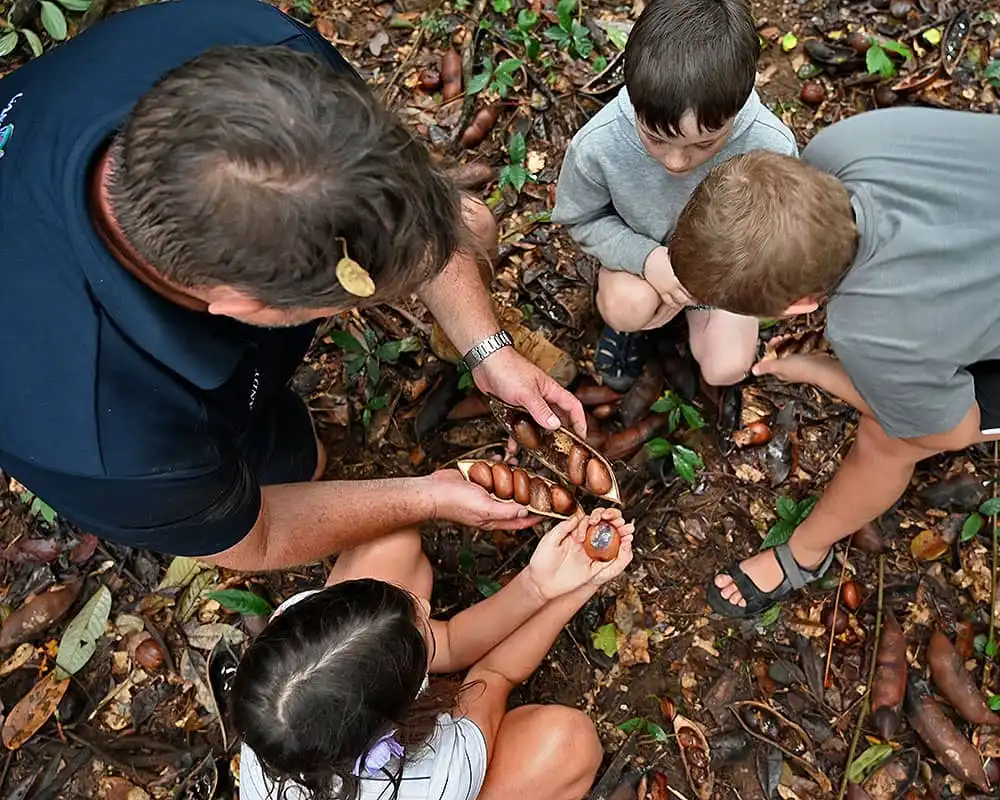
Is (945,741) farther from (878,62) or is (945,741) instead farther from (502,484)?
(878,62)

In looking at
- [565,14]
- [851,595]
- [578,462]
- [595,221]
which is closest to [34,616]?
[578,462]

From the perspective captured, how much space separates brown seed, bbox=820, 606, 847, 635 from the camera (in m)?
2.98

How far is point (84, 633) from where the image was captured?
3.15 m

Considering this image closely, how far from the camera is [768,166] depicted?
2080 mm

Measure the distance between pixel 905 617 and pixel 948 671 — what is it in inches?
8.6

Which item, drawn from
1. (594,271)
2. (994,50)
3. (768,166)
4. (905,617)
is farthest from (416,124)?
(905,617)

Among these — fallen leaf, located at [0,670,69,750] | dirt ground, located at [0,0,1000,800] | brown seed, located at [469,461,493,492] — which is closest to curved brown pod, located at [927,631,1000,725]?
dirt ground, located at [0,0,1000,800]

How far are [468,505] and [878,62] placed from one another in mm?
2673

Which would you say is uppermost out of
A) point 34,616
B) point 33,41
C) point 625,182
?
point 33,41

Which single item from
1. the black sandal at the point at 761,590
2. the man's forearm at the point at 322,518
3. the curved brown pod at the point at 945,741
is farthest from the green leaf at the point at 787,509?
the man's forearm at the point at 322,518

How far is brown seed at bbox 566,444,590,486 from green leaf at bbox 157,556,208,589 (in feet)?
4.87

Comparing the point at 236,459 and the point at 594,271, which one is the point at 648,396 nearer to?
the point at 594,271

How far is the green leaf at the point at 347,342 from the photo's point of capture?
3354mm

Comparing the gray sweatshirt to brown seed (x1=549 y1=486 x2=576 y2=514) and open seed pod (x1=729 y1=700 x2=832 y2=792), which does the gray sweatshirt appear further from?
open seed pod (x1=729 y1=700 x2=832 y2=792)
